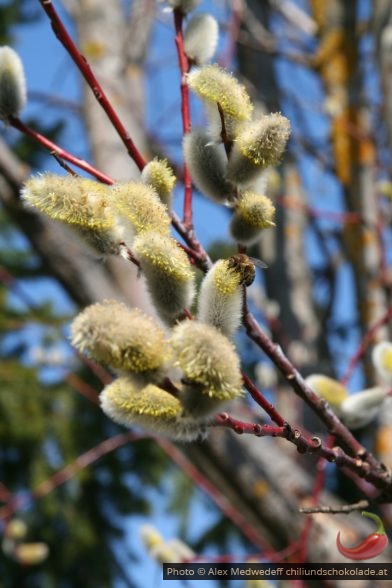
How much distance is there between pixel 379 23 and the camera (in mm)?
1718

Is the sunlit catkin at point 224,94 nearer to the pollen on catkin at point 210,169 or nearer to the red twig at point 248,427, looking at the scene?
the pollen on catkin at point 210,169

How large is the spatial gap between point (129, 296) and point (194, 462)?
0.37m

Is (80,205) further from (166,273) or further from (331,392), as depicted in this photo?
(331,392)

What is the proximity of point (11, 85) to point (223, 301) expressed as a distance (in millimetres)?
292

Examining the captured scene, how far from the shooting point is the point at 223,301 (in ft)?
1.76

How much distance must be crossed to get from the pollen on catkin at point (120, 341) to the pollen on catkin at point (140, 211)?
9 centimetres

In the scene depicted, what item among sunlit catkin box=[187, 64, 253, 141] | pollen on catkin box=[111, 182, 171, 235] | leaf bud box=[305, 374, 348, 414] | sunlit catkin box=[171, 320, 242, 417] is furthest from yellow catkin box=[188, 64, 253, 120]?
leaf bud box=[305, 374, 348, 414]

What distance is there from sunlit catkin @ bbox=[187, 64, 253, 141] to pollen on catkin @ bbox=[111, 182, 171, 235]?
0.11 meters

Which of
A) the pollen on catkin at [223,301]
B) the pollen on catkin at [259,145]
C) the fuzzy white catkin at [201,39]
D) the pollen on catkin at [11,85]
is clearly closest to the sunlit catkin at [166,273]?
the pollen on catkin at [223,301]

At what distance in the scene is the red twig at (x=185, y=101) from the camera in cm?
65

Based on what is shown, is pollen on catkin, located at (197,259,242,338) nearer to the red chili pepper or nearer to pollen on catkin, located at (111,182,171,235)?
pollen on catkin, located at (111,182,171,235)

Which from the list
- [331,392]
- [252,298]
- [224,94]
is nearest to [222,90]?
[224,94]

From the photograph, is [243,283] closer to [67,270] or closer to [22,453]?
[67,270]

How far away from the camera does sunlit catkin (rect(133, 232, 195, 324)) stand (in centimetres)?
51
